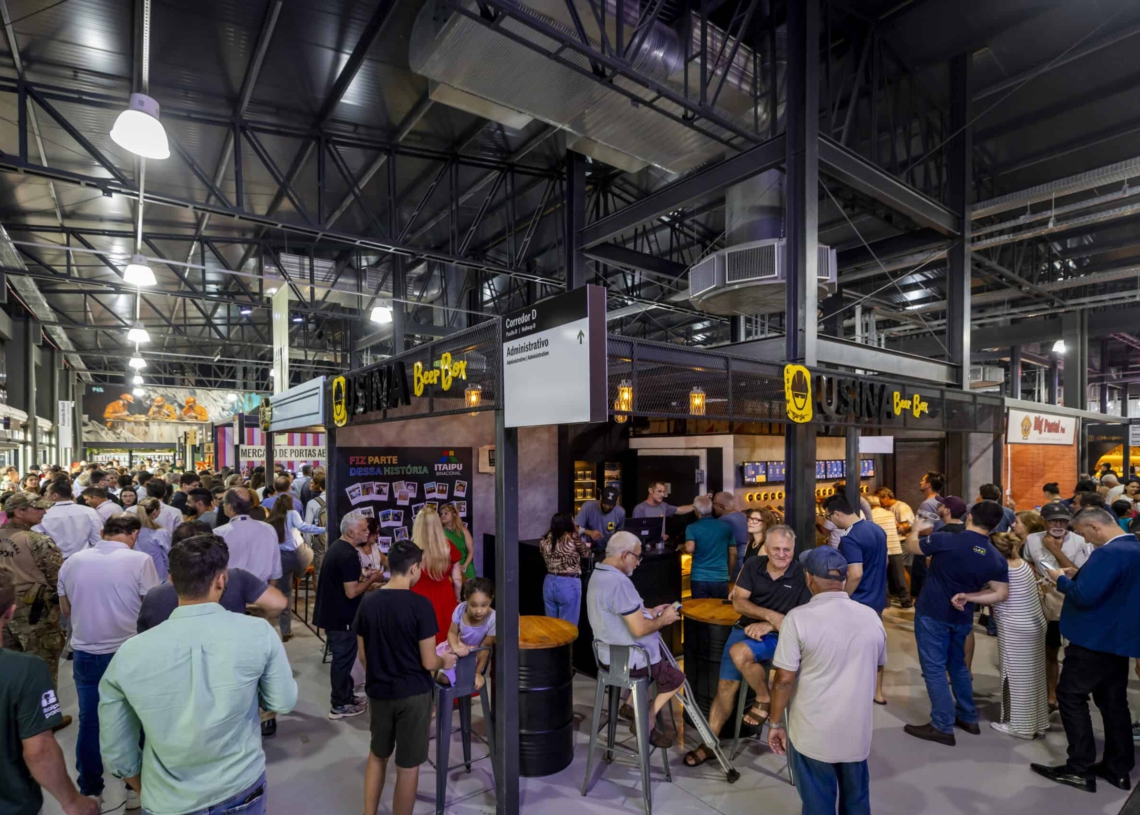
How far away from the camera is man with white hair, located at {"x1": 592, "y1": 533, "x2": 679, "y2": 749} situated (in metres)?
3.46

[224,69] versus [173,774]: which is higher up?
[224,69]

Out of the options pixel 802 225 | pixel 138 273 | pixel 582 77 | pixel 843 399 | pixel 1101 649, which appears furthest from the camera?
pixel 138 273

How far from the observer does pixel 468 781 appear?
144 inches

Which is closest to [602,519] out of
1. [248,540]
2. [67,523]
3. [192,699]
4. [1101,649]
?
[248,540]

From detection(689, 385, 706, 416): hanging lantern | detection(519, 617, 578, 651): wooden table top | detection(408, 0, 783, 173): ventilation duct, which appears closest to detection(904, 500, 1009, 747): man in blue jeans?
detection(689, 385, 706, 416): hanging lantern

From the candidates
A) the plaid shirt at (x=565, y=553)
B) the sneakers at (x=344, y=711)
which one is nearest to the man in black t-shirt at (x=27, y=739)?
the sneakers at (x=344, y=711)

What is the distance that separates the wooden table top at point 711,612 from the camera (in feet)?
13.7

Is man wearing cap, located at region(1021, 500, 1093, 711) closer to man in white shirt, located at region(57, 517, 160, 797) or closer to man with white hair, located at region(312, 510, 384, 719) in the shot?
man with white hair, located at region(312, 510, 384, 719)

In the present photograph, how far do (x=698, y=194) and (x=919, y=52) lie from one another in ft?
11.4

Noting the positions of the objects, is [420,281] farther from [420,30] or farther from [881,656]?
[881,656]

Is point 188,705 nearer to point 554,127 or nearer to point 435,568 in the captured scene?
point 435,568

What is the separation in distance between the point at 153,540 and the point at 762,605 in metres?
5.12

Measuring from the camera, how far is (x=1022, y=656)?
4.22 m

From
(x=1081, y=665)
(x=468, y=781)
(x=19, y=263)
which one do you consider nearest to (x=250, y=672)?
(x=468, y=781)
